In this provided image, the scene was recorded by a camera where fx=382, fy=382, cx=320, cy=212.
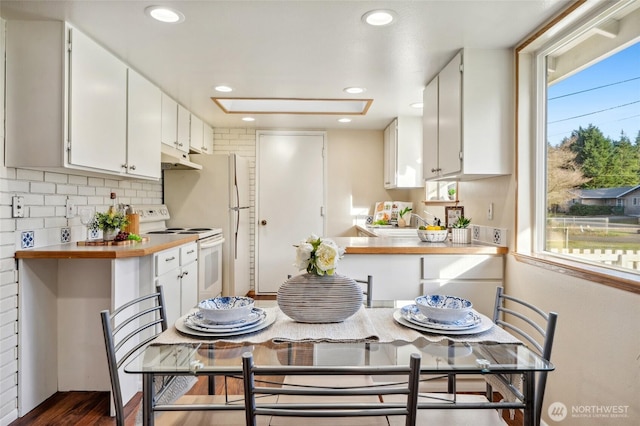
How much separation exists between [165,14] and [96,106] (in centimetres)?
74

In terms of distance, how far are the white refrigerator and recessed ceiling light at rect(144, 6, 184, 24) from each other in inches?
87.6

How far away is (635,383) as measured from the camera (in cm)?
147

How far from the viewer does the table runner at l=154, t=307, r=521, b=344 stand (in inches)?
46.1

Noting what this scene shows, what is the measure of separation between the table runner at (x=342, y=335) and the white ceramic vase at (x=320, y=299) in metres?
0.03

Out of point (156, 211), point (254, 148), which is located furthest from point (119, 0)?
point (254, 148)

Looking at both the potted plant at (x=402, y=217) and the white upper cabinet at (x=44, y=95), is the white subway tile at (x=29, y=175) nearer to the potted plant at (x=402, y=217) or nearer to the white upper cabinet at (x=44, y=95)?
the white upper cabinet at (x=44, y=95)

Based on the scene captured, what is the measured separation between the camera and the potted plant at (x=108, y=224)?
2.51 metres

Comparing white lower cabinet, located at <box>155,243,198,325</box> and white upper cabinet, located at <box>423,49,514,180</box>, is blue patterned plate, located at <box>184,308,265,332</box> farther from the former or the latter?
white upper cabinet, located at <box>423,49,514,180</box>

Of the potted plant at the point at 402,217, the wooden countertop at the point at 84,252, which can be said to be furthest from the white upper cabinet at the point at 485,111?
the wooden countertop at the point at 84,252

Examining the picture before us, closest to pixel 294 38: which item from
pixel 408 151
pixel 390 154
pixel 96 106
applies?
pixel 96 106

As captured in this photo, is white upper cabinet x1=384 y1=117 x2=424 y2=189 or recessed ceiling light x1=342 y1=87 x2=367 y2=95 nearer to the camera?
recessed ceiling light x1=342 y1=87 x2=367 y2=95

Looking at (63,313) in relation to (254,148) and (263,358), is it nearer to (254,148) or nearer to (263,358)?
(263,358)

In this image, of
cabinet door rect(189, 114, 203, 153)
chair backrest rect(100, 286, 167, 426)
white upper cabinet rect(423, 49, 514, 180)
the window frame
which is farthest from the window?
cabinet door rect(189, 114, 203, 153)

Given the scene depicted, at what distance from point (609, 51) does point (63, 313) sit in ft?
10.7
